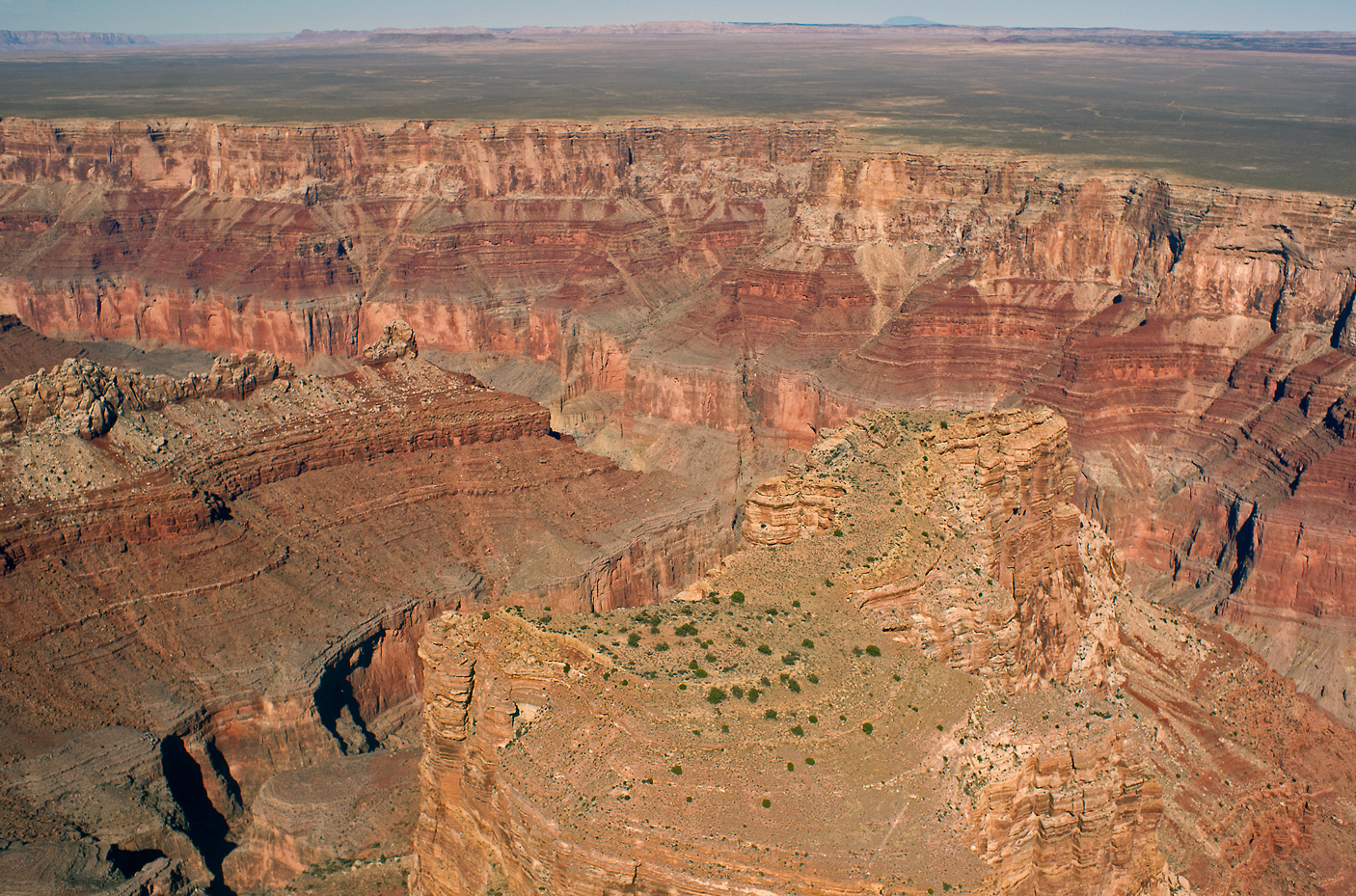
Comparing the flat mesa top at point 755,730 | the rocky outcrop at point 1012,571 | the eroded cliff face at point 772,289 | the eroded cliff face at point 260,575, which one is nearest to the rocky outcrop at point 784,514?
the rocky outcrop at point 1012,571

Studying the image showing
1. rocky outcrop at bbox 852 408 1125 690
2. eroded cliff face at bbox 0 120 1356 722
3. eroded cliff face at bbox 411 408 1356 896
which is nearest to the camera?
eroded cliff face at bbox 411 408 1356 896

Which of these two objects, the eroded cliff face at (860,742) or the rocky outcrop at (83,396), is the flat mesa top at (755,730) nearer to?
the eroded cliff face at (860,742)

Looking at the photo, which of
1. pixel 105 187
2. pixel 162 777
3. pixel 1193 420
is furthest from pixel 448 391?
pixel 105 187

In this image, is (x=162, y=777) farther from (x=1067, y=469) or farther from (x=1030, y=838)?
(x=1067, y=469)

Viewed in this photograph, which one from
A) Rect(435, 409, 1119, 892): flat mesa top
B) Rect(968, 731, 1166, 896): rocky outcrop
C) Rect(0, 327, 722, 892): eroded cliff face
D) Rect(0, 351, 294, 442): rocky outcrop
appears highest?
Rect(435, 409, 1119, 892): flat mesa top

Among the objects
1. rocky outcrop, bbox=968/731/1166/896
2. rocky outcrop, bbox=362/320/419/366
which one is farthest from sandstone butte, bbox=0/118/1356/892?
rocky outcrop, bbox=362/320/419/366

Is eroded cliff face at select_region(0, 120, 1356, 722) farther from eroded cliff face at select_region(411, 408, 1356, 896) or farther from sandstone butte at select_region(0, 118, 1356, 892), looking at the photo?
eroded cliff face at select_region(411, 408, 1356, 896)

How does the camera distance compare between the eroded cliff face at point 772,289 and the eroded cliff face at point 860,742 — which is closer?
the eroded cliff face at point 860,742
